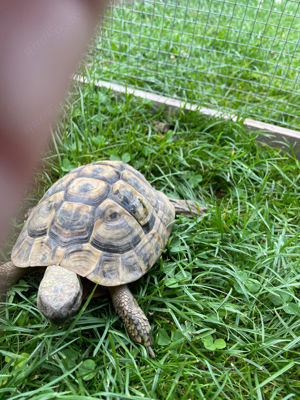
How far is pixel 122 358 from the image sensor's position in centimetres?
163

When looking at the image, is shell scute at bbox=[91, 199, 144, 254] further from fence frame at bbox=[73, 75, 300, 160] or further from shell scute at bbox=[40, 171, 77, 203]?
fence frame at bbox=[73, 75, 300, 160]

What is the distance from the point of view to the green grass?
1.55 meters

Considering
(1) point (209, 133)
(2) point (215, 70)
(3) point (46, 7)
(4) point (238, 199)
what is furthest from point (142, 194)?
(2) point (215, 70)

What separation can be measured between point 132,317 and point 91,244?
1.44 ft

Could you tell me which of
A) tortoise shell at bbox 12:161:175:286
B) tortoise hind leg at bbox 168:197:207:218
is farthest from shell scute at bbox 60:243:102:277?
tortoise hind leg at bbox 168:197:207:218

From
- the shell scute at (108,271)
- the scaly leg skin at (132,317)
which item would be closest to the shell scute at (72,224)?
the shell scute at (108,271)

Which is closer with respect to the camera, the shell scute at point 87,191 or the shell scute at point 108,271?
the shell scute at point 108,271

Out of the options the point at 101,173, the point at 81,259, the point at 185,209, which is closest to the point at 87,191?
the point at 101,173


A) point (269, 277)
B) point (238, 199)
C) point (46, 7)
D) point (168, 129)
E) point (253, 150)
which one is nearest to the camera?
point (46, 7)

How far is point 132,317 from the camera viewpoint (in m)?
1.70

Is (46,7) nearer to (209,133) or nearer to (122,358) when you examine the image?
(122,358)

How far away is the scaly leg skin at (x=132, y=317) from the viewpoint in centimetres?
170

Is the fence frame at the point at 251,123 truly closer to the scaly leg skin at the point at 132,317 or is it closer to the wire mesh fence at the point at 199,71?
the wire mesh fence at the point at 199,71

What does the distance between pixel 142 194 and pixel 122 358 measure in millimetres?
956
